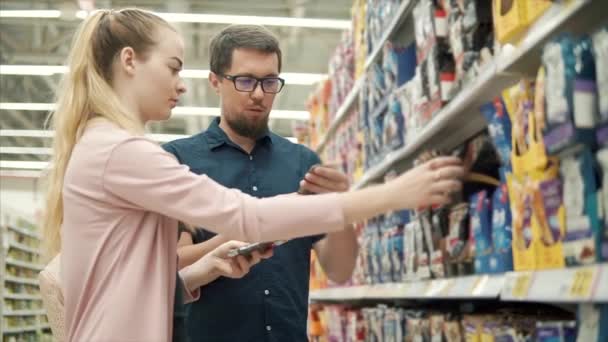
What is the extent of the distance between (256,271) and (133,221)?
0.78m

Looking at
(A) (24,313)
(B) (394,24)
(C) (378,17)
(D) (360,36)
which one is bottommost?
(A) (24,313)

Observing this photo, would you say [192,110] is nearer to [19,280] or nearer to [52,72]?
[52,72]

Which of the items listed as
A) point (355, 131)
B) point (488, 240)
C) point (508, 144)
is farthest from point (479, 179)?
point (355, 131)

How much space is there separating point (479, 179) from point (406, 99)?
680mm

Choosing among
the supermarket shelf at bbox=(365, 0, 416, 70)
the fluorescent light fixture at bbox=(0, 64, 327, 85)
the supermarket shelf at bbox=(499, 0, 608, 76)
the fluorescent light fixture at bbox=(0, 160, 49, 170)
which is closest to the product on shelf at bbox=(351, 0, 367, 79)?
the supermarket shelf at bbox=(365, 0, 416, 70)

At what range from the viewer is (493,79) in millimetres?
1818

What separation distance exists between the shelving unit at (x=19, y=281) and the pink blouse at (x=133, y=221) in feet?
18.8

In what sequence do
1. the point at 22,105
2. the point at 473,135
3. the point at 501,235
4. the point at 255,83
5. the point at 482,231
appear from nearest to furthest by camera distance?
1. the point at 501,235
2. the point at 482,231
3. the point at 255,83
4. the point at 473,135
5. the point at 22,105

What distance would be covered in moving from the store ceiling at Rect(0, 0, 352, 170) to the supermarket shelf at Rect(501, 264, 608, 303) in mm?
7457

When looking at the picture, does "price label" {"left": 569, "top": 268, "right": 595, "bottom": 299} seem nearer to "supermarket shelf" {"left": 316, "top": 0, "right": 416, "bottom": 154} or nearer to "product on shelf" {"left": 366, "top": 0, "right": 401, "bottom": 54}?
"supermarket shelf" {"left": 316, "top": 0, "right": 416, "bottom": 154}

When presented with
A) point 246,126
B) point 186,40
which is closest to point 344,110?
point 246,126

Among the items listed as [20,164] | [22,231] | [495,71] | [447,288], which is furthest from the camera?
[20,164]

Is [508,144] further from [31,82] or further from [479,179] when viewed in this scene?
[31,82]

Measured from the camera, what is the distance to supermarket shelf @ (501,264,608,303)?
1.27m
